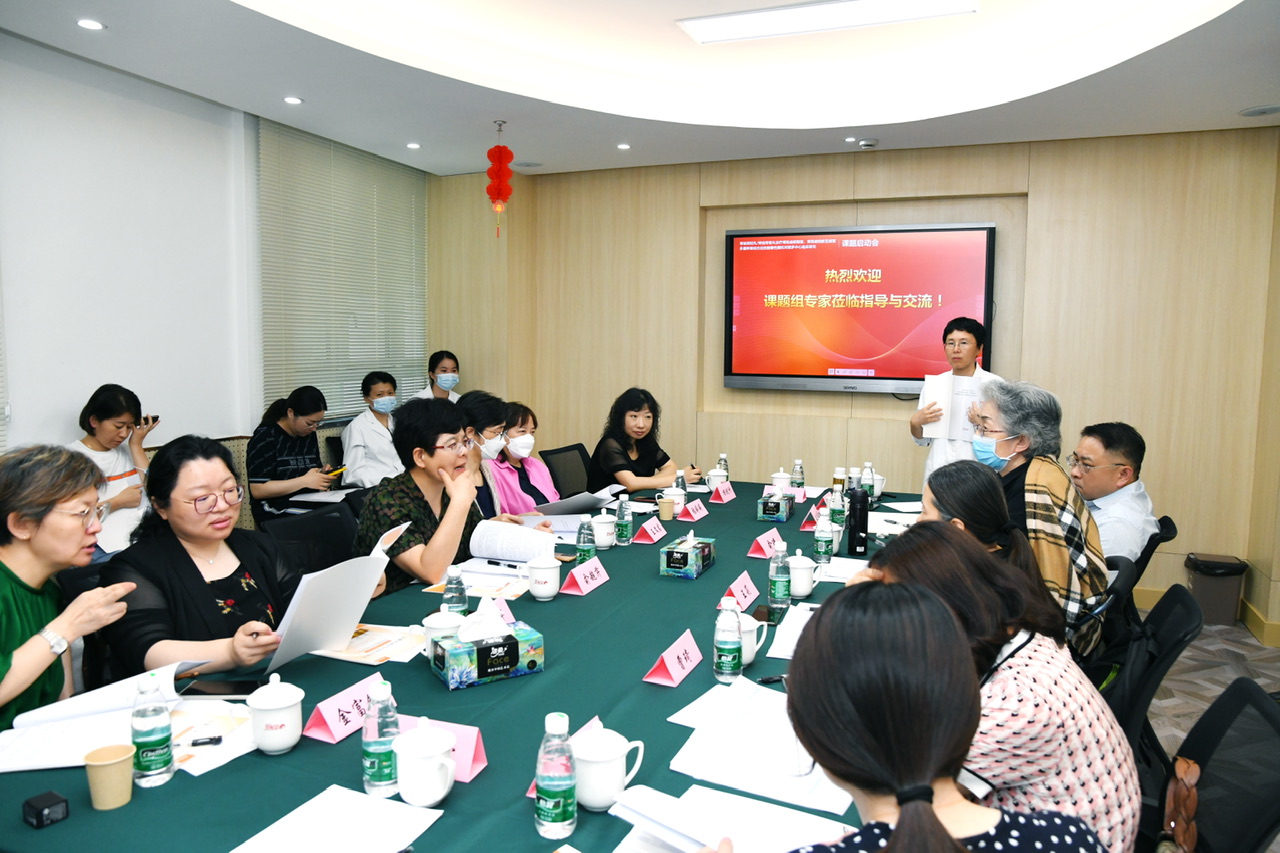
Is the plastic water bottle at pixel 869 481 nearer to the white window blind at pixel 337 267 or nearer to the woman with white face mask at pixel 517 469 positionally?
the woman with white face mask at pixel 517 469

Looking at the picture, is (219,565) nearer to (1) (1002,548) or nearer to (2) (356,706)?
(2) (356,706)

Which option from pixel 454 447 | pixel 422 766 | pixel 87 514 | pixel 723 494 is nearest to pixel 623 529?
pixel 454 447

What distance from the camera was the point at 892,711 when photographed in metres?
0.92

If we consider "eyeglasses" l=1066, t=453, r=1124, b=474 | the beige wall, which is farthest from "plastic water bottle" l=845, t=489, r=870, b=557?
the beige wall

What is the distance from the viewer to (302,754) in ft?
5.09

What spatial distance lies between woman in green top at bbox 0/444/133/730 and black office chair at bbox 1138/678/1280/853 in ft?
6.95

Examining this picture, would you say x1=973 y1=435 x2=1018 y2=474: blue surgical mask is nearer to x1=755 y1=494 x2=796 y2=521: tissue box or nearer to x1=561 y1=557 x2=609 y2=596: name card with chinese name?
x1=755 y1=494 x2=796 y2=521: tissue box

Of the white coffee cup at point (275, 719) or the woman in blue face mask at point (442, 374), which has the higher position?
the woman in blue face mask at point (442, 374)

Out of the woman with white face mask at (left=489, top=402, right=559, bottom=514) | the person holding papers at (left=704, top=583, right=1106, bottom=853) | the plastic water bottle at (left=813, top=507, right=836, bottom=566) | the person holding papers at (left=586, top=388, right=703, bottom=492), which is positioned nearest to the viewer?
the person holding papers at (left=704, top=583, right=1106, bottom=853)

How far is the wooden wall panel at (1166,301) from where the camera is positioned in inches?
198

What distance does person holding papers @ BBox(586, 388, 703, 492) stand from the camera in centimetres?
475

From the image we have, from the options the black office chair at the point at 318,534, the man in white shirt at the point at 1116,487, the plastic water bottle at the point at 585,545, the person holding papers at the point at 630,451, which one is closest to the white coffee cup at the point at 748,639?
the plastic water bottle at the point at 585,545

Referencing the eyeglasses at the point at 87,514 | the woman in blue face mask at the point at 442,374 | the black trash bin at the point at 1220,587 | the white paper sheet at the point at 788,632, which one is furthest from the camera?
the woman in blue face mask at the point at 442,374

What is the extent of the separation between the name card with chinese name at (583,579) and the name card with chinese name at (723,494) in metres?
1.67
